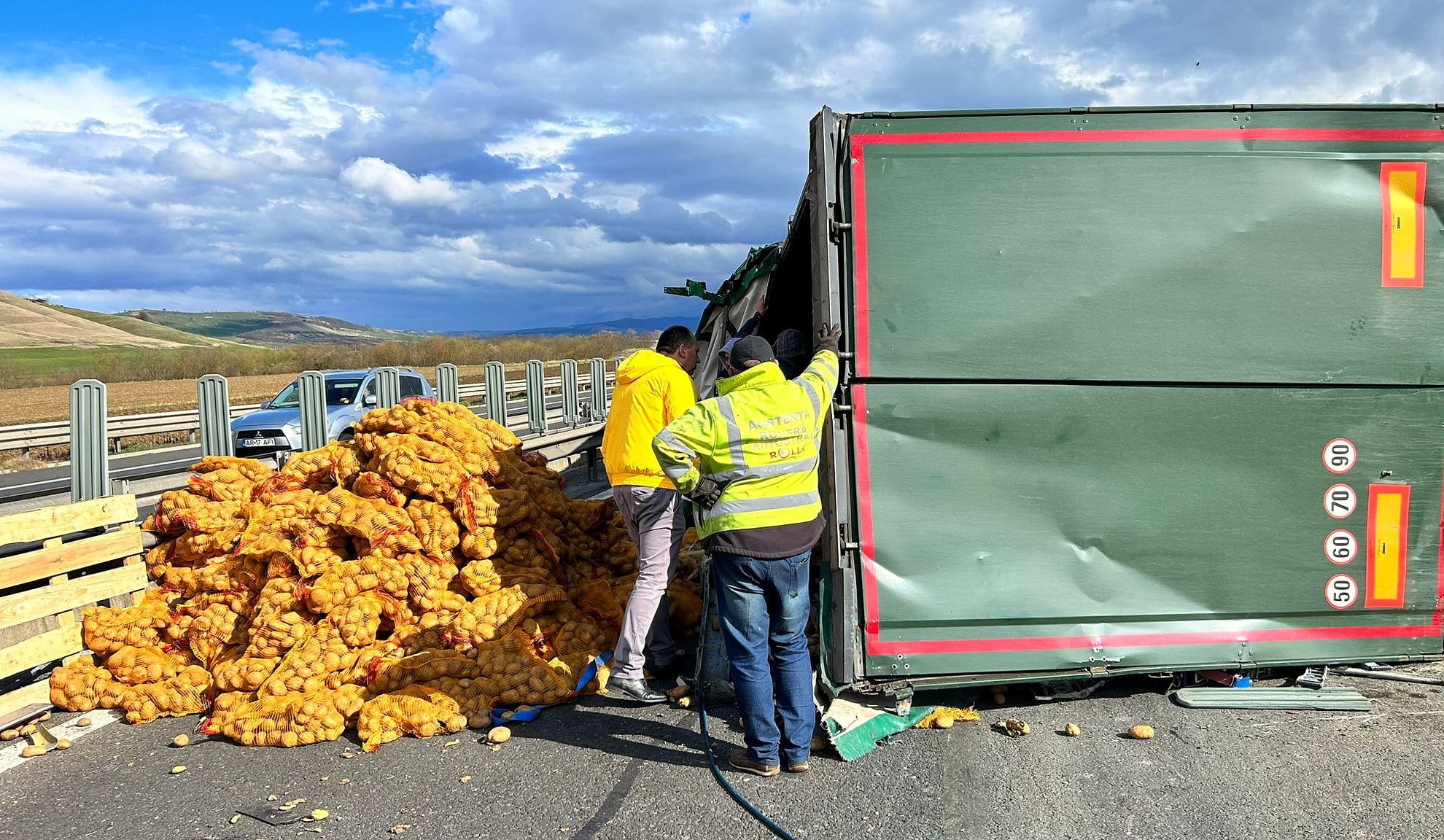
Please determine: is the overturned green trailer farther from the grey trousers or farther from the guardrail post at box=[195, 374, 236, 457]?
the guardrail post at box=[195, 374, 236, 457]

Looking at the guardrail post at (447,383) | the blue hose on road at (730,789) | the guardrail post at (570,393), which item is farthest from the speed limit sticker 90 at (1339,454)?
the guardrail post at (570,393)

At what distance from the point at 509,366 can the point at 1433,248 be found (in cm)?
3951

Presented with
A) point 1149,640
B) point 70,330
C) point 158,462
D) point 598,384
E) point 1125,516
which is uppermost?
point 70,330

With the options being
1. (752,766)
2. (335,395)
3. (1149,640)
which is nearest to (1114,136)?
(1149,640)

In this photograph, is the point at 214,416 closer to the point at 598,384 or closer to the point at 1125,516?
the point at 1125,516

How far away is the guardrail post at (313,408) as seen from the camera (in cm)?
1062

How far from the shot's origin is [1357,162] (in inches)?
189

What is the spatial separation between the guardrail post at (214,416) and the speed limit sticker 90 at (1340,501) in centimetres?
943

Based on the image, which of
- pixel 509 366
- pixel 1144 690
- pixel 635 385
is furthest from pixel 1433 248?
pixel 509 366

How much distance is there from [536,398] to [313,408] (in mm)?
6006

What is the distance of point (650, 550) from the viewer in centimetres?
557

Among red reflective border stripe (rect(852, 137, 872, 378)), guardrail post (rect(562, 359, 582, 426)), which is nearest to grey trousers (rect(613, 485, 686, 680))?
red reflective border stripe (rect(852, 137, 872, 378))

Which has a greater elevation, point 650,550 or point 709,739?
point 650,550

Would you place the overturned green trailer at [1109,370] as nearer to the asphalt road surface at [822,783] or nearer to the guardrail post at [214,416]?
the asphalt road surface at [822,783]
